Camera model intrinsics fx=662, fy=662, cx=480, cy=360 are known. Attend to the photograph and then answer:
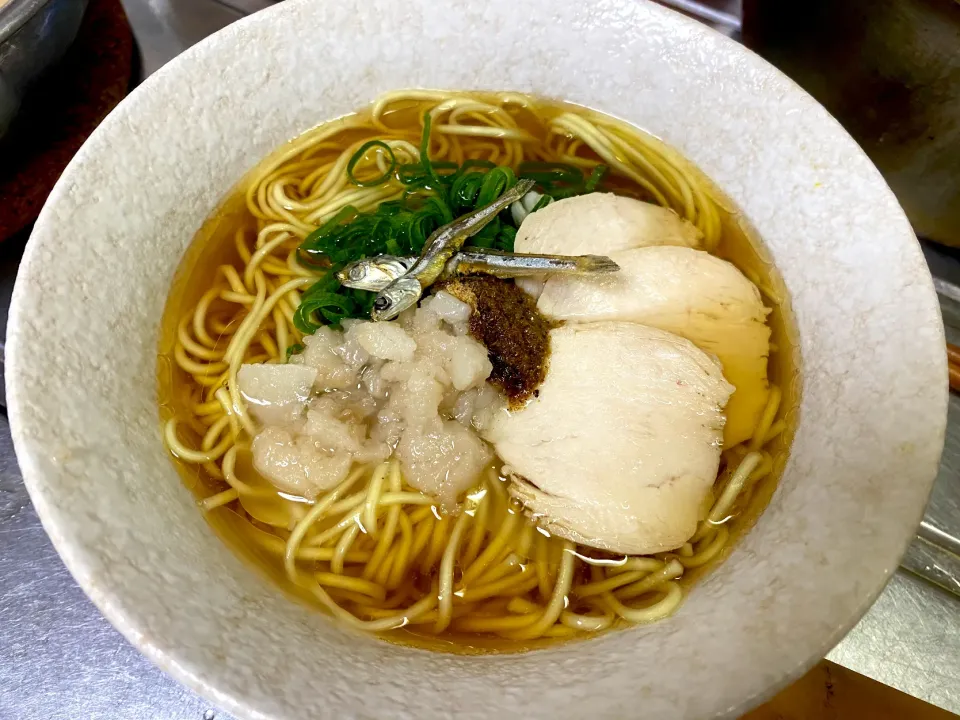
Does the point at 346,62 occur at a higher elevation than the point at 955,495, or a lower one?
higher

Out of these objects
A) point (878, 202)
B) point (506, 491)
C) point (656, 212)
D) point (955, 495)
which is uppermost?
point (878, 202)

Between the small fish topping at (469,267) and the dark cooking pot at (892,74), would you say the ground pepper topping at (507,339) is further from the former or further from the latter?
the dark cooking pot at (892,74)

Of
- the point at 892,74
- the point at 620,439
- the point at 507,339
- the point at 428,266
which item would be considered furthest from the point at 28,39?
the point at 892,74

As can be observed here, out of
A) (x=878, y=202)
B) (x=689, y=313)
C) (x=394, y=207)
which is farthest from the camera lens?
(x=394, y=207)

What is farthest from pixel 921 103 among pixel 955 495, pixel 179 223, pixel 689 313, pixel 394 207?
pixel 179 223

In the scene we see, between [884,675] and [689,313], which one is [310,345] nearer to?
[689,313]

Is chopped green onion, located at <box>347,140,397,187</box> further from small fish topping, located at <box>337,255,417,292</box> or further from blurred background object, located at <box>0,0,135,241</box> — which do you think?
blurred background object, located at <box>0,0,135,241</box>
